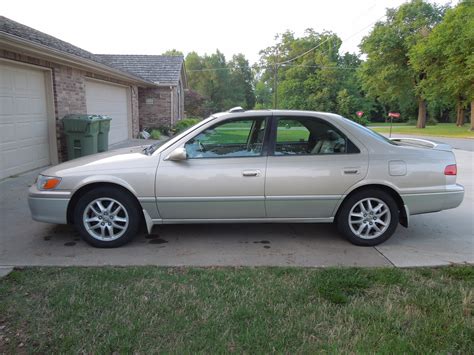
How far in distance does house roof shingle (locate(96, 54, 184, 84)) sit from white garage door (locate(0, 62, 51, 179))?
39.7 feet

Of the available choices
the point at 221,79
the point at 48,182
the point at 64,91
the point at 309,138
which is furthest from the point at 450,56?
the point at 221,79

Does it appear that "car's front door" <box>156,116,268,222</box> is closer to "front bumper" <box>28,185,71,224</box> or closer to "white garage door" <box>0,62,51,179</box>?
"front bumper" <box>28,185,71,224</box>

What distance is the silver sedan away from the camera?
165 inches

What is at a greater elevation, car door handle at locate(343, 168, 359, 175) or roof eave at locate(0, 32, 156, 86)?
roof eave at locate(0, 32, 156, 86)

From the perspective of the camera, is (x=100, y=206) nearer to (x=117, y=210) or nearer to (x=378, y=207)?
(x=117, y=210)

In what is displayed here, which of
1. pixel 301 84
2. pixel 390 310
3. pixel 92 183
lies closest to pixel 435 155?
pixel 390 310

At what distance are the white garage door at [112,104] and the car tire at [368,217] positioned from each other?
9.75 metres

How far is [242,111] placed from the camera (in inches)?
181

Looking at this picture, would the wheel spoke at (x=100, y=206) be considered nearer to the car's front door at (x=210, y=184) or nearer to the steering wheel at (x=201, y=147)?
the car's front door at (x=210, y=184)

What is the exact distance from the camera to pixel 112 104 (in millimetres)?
14750

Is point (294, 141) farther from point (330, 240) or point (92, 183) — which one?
point (92, 183)

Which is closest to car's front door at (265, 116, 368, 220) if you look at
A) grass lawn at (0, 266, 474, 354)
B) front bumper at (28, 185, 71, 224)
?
grass lawn at (0, 266, 474, 354)

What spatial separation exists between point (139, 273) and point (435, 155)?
359cm

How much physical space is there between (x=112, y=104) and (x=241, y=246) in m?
12.0
